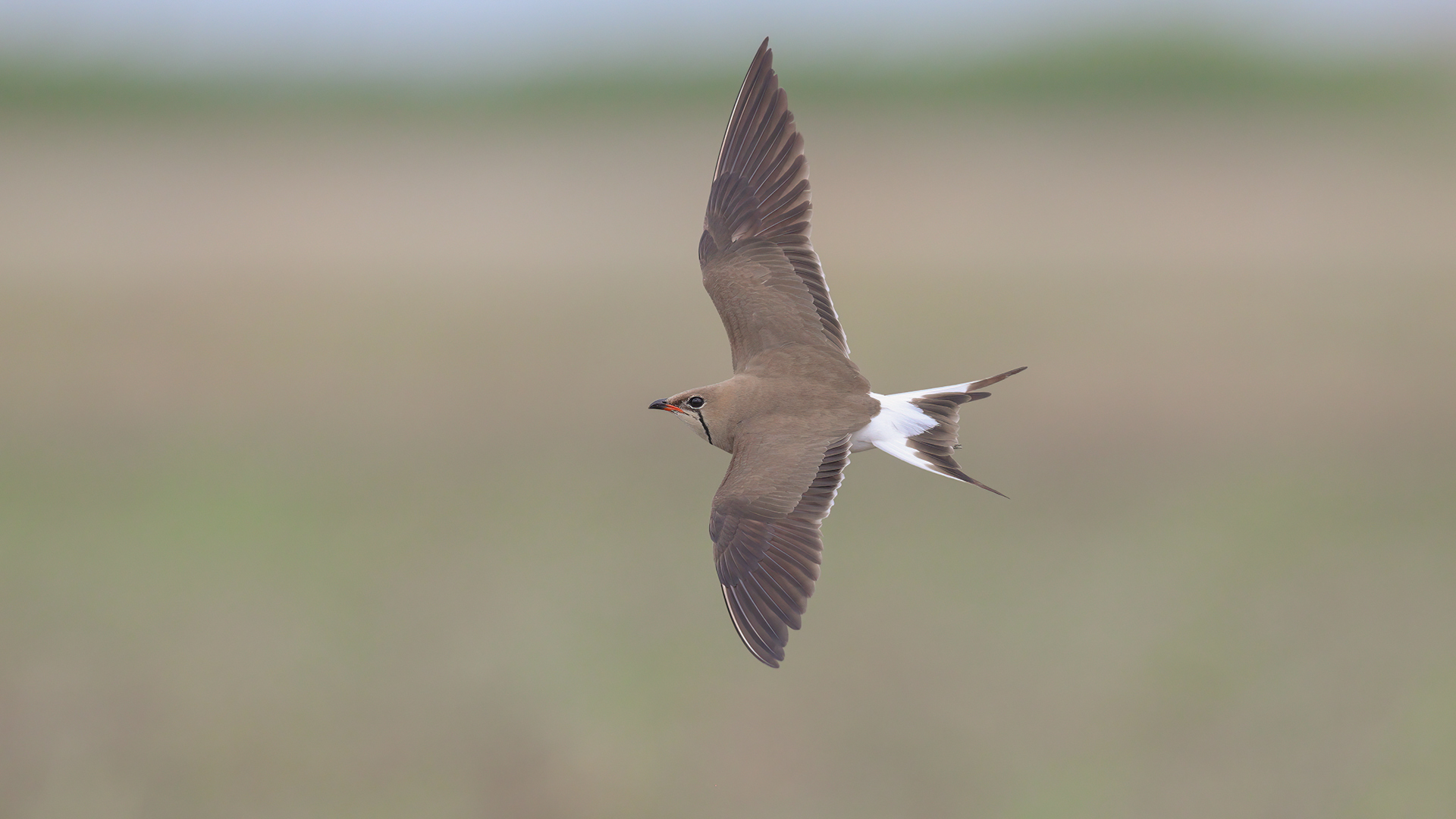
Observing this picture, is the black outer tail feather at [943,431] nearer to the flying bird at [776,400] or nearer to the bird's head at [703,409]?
the flying bird at [776,400]

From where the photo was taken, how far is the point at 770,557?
534 cm

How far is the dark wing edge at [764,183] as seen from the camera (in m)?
6.21

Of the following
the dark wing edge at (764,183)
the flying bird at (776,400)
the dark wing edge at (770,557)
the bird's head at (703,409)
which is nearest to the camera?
the dark wing edge at (770,557)

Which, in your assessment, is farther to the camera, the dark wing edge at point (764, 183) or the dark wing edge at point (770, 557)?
the dark wing edge at point (764, 183)

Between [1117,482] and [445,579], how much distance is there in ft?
31.5

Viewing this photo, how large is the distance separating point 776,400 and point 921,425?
2.24 ft

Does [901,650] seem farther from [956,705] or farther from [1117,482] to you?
[1117,482]

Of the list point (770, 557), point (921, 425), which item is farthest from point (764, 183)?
point (770, 557)

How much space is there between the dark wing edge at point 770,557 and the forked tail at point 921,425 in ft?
1.16

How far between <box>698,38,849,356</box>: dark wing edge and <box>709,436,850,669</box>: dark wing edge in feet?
3.77

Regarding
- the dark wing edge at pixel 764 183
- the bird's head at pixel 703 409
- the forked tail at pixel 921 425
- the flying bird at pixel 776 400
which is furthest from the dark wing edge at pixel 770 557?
the dark wing edge at pixel 764 183

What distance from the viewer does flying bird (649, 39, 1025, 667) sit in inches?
210

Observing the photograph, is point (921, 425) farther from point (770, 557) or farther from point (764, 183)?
point (764, 183)

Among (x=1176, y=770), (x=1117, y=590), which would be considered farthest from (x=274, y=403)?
(x=1176, y=770)
